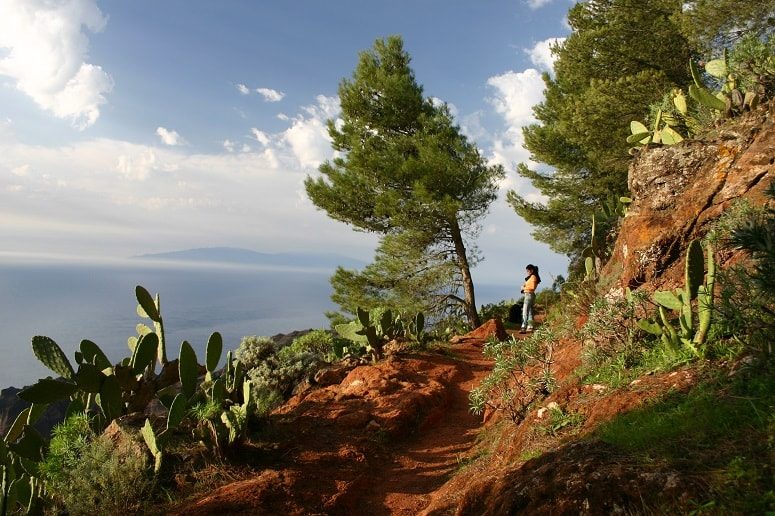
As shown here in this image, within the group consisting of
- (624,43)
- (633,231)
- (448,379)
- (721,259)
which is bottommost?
(448,379)

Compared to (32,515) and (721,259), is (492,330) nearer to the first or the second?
(721,259)

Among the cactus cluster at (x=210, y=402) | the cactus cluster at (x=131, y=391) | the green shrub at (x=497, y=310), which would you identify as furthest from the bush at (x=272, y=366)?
the green shrub at (x=497, y=310)

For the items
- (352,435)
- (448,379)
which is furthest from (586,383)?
(448,379)

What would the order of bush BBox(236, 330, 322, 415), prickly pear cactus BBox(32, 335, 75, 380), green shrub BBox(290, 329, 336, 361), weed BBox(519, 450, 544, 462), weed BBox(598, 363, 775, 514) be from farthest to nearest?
green shrub BBox(290, 329, 336, 361)
bush BBox(236, 330, 322, 415)
prickly pear cactus BBox(32, 335, 75, 380)
weed BBox(519, 450, 544, 462)
weed BBox(598, 363, 775, 514)

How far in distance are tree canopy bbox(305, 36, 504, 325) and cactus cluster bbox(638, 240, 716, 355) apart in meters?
9.93

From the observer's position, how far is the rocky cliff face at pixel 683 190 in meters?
Answer: 5.90

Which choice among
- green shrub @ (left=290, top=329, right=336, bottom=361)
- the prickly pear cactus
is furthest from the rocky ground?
green shrub @ (left=290, top=329, right=336, bottom=361)

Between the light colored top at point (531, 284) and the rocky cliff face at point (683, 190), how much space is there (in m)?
4.35

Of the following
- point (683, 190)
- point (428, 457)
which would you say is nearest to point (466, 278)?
point (683, 190)

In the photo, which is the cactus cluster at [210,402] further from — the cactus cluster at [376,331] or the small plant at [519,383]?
the cactus cluster at [376,331]

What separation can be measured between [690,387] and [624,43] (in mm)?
12177

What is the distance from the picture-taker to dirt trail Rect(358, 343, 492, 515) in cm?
510

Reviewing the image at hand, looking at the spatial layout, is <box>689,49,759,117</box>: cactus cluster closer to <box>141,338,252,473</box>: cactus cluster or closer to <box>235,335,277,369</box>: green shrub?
<box>141,338,252,473</box>: cactus cluster

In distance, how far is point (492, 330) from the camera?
12.5 metres
